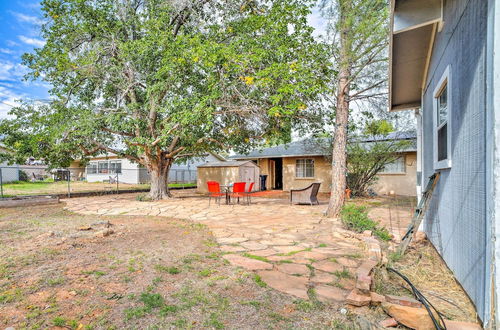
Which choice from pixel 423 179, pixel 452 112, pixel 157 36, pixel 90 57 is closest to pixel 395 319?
pixel 452 112

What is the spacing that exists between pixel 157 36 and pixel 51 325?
9098 millimetres

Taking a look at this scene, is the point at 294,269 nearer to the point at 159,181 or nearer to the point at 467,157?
the point at 467,157

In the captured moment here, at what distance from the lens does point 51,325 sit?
2227mm

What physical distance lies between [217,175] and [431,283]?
14002 millimetres

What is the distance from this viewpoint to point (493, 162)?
6.74 feet

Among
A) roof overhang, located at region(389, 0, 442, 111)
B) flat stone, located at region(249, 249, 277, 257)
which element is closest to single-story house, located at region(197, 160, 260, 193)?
roof overhang, located at region(389, 0, 442, 111)

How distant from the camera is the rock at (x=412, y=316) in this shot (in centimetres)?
221

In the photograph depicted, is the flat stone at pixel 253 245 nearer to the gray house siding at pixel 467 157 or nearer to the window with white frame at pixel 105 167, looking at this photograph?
the gray house siding at pixel 467 157

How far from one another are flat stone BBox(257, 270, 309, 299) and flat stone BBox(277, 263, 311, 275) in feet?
0.38

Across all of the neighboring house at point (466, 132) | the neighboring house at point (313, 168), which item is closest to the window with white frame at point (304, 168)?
the neighboring house at point (313, 168)

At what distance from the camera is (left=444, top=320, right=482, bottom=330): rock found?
7.04ft

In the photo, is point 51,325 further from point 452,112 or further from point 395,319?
point 452,112

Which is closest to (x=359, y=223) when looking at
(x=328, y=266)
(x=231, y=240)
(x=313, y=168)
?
(x=328, y=266)

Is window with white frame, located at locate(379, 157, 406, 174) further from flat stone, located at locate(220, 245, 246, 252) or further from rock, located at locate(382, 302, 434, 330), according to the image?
rock, located at locate(382, 302, 434, 330)
